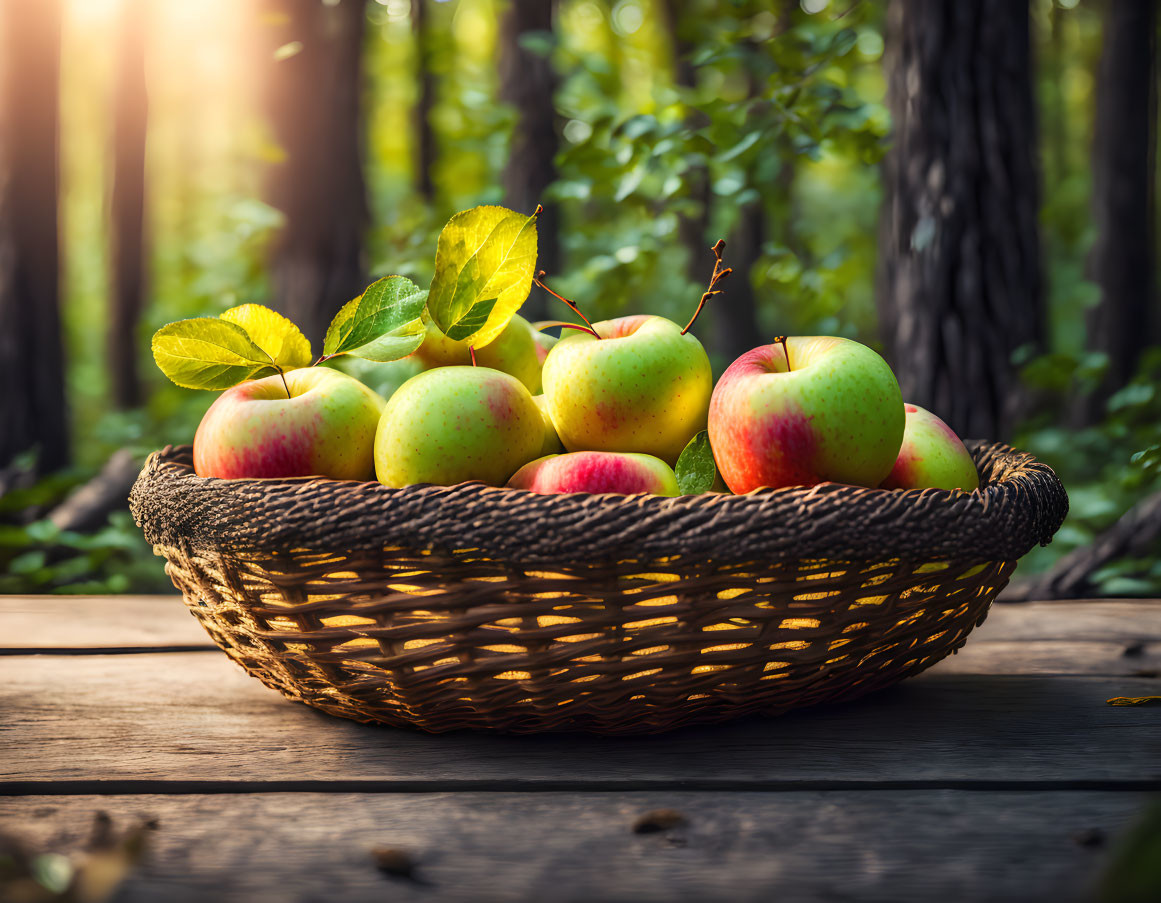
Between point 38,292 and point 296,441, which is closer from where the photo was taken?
point 296,441

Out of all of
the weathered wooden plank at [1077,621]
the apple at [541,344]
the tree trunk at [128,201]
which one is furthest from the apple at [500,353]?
the tree trunk at [128,201]

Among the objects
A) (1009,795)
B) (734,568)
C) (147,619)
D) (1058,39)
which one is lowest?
(147,619)

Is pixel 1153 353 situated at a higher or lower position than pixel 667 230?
lower

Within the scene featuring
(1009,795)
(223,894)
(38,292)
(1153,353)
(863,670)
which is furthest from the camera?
(38,292)

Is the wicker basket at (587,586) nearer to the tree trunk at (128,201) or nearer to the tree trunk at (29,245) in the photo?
the tree trunk at (29,245)

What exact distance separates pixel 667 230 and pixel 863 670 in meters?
1.76

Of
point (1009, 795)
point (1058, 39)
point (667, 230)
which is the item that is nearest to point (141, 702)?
point (1009, 795)

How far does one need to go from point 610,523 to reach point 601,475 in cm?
18

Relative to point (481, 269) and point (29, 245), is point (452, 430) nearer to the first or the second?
point (481, 269)

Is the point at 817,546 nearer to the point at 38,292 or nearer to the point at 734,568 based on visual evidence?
the point at 734,568

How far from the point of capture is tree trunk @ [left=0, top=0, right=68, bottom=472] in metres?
3.29

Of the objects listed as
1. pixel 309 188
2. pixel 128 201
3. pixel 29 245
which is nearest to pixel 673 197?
pixel 309 188

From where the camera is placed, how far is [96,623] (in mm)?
1418

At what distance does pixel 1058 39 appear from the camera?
28.3 ft
